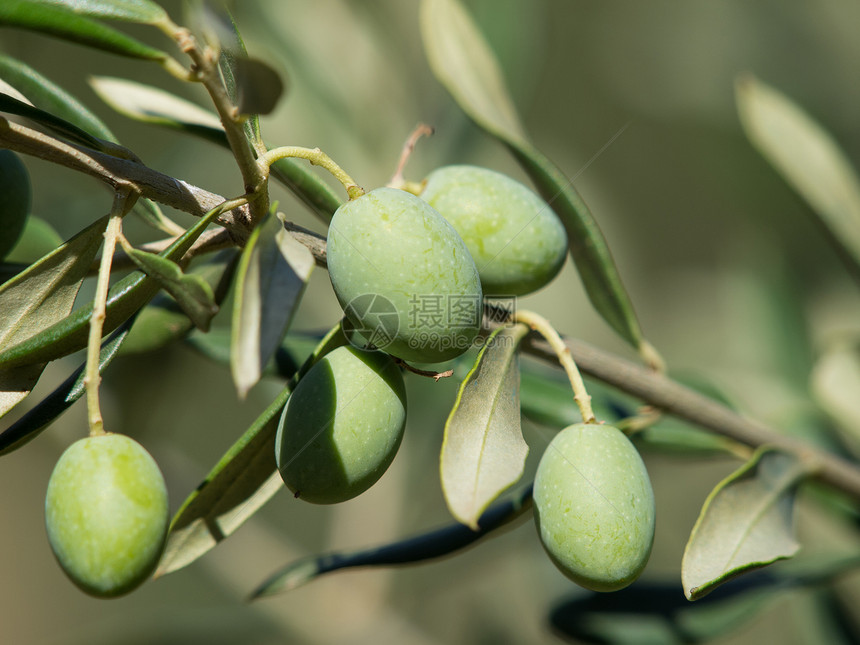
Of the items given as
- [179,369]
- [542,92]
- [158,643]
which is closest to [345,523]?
[158,643]

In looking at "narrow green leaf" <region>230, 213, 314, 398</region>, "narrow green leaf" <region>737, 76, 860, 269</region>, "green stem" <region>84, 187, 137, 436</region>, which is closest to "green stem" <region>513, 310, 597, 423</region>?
"narrow green leaf" <region>230, 213, 314, 398</region>

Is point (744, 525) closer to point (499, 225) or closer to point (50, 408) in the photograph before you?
point (499, 225)

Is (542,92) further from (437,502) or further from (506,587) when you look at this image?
(506,587)

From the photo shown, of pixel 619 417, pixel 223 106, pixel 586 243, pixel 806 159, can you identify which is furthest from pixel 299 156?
pixel 806 159

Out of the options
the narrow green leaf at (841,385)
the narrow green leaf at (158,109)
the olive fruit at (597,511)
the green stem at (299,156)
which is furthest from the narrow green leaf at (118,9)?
the narrow green leaf at (841,385)

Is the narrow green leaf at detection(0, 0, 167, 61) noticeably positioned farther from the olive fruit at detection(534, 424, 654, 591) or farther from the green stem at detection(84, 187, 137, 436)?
the olive fruit at detection(534, 424, 654, 591)

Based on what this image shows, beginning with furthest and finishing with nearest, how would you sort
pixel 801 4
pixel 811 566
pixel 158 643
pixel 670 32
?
pixel 670 32 < pixel 801 4 < pixel 158 643 < pixel 811 566

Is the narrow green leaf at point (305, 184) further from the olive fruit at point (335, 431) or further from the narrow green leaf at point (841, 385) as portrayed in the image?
the narrow green leaf at point (841, 385)
